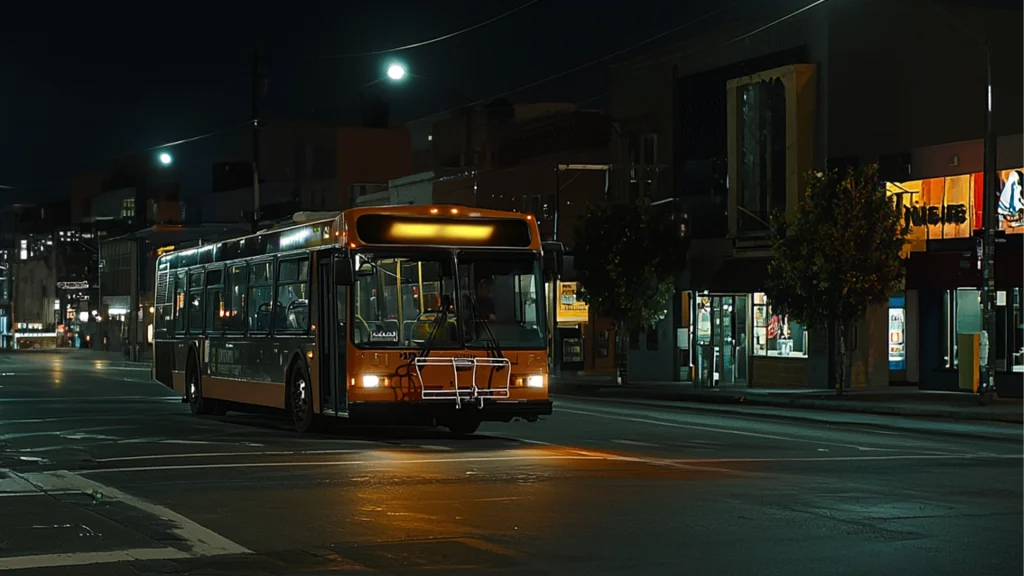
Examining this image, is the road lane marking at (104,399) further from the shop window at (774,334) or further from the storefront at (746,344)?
the shop window at (774,334)

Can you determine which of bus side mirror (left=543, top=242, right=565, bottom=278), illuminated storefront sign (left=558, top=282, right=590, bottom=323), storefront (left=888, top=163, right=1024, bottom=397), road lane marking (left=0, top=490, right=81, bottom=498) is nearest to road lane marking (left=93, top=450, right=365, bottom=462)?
road lane marking (left=0, top=490, right=81, bottom=498)

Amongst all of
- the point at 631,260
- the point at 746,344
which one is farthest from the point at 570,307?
the point at 746,344

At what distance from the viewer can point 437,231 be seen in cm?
2250

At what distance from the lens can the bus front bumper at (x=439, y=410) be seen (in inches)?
855

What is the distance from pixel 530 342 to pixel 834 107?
23.6 m

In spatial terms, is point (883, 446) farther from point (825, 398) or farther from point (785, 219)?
point (785, 219)

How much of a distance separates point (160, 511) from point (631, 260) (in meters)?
33.5

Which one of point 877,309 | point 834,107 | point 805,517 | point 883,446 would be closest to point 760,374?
point 877,309

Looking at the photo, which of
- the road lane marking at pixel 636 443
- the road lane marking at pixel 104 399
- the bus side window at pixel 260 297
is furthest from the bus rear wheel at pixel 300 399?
the road lane marking at pixel 104 399

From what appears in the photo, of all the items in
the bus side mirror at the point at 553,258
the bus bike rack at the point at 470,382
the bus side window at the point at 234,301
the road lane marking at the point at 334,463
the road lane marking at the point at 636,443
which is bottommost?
the road lane marking at the point at 636,443

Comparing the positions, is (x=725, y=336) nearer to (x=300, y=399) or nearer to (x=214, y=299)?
(x=214, y=299)

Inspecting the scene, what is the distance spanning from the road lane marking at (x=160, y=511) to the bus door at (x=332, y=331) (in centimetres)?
514

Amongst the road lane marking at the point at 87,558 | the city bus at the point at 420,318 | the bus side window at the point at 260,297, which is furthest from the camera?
the bus side window at the point at 260,297

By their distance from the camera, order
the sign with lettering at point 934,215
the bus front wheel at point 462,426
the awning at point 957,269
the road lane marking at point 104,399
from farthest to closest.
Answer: the sign with lettering at point 934,215 → the awning at point 957,269 → the road lane marking at point 104,399 → the bus front wheel at point 462,426
